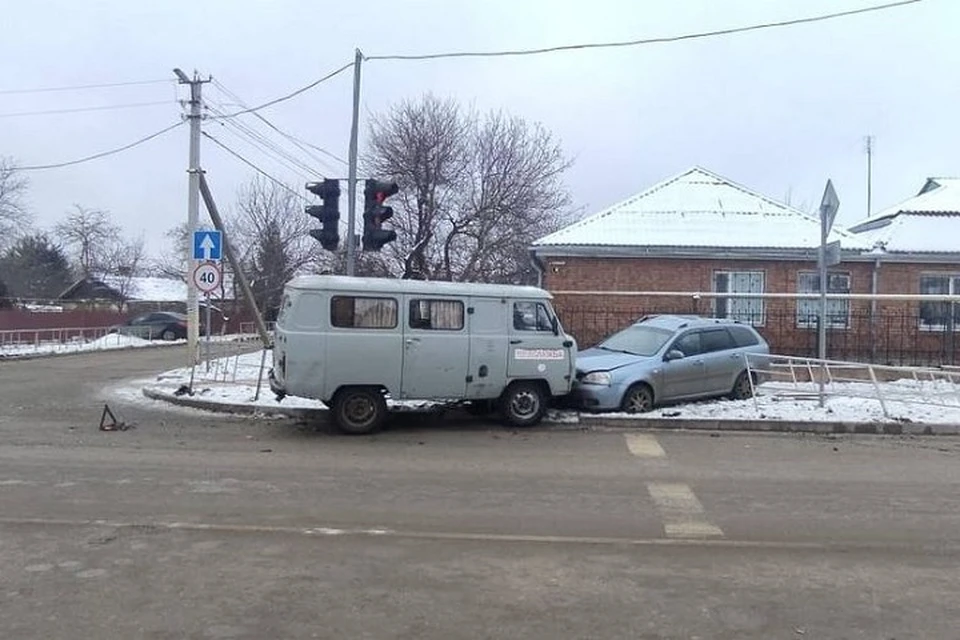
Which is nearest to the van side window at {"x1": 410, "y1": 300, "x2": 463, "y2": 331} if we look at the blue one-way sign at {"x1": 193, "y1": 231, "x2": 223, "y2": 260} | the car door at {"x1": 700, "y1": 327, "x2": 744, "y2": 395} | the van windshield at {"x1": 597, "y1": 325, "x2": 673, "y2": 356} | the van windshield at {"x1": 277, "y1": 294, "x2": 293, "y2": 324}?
the van windshield at {"x1": 277, "y1": 294, "x2": 293, "y2": 324}

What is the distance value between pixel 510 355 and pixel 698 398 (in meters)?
3.72

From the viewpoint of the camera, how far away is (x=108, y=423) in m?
12.5

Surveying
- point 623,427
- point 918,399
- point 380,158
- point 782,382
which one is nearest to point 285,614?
point 623,427

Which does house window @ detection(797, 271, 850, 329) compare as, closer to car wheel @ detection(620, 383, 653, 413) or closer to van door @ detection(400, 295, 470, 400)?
car wheel @ detection(620, 383, 653, 413)

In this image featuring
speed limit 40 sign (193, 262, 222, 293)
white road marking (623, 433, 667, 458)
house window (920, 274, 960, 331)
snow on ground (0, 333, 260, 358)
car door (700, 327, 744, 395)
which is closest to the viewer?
white road marking (623, 433, 667, 458)

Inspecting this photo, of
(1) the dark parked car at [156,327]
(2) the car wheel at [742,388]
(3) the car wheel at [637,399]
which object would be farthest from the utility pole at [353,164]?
(1) the dark parked car at [156,327]

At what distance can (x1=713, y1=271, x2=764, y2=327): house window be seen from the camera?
21156 millimetres

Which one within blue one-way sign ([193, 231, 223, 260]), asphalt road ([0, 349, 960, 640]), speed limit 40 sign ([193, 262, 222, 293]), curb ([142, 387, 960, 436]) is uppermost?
blue one-way sign ([193, 231, 223, 260])

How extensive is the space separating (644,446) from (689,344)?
11.0ft

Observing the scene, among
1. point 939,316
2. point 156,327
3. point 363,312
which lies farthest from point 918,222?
point 156,327

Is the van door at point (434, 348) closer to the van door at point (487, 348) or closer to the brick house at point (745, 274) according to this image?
the van door at point (487, 348)

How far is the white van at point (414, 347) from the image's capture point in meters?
11.3

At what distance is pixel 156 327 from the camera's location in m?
44.2

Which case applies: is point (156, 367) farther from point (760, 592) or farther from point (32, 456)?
point (760, 592)
